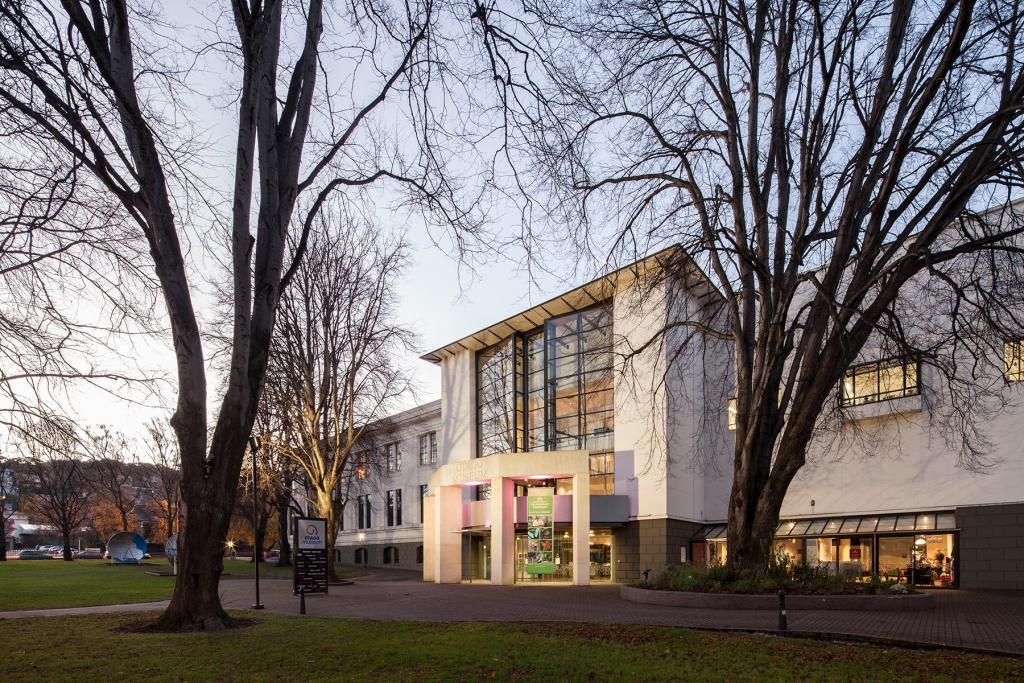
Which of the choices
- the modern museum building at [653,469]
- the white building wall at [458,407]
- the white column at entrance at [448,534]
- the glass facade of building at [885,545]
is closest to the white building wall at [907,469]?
the modern museum building at [653,469]

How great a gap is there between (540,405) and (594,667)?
2997 cm

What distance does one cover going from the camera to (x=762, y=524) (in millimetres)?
20359

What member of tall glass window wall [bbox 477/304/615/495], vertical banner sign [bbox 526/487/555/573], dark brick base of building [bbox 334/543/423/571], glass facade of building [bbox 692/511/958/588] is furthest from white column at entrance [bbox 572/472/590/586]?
dark brick base of building [bbox 334/543/423/571]

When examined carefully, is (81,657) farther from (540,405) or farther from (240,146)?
(540,405)

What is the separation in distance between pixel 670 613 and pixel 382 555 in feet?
140

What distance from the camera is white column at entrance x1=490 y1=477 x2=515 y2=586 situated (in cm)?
3484

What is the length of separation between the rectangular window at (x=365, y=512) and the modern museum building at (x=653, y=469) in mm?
18041

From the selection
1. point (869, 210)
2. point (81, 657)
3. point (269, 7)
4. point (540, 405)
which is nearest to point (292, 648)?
point (81, 657)

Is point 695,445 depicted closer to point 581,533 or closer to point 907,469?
point 581,533

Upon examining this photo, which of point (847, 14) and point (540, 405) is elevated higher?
point (847, 14)

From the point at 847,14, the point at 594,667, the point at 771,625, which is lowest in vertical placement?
the point at 771,625

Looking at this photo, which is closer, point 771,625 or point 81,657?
point 81,657

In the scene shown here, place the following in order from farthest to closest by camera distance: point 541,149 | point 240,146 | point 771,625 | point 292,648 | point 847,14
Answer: point 847,14
point 771,625
point 240,146
point 292,648
point 541,149

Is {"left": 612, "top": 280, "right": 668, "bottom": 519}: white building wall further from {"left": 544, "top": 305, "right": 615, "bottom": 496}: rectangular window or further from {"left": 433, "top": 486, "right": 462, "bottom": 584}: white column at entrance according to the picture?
{"left": 433, "top": 486, "right": 462, "bottom": 584}: white column at entrance
